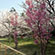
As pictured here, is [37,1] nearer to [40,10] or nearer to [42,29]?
[40,10]

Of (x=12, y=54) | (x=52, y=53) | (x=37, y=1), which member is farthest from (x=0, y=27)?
(x=12, y=54)

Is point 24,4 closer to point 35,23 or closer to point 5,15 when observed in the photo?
point 35,23

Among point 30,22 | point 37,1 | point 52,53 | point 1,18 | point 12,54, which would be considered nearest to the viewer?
point 12,54

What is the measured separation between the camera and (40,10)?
1775 centimetres

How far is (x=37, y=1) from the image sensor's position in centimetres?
1852

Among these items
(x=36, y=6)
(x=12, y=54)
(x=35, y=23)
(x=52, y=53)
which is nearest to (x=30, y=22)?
(x=35, y=23)

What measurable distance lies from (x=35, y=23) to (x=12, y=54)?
350 inches

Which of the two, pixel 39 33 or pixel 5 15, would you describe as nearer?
pixel 39 33

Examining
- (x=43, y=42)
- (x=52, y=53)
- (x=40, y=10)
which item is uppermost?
(x=40, y=10)

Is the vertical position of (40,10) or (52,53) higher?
(40,10)

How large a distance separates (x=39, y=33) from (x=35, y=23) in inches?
38.8

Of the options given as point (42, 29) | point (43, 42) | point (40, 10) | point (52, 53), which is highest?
point (40, 10)

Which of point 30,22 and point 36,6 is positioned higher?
point 36,6

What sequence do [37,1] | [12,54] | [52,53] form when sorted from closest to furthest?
[12,54], [37,1], [52,53]
